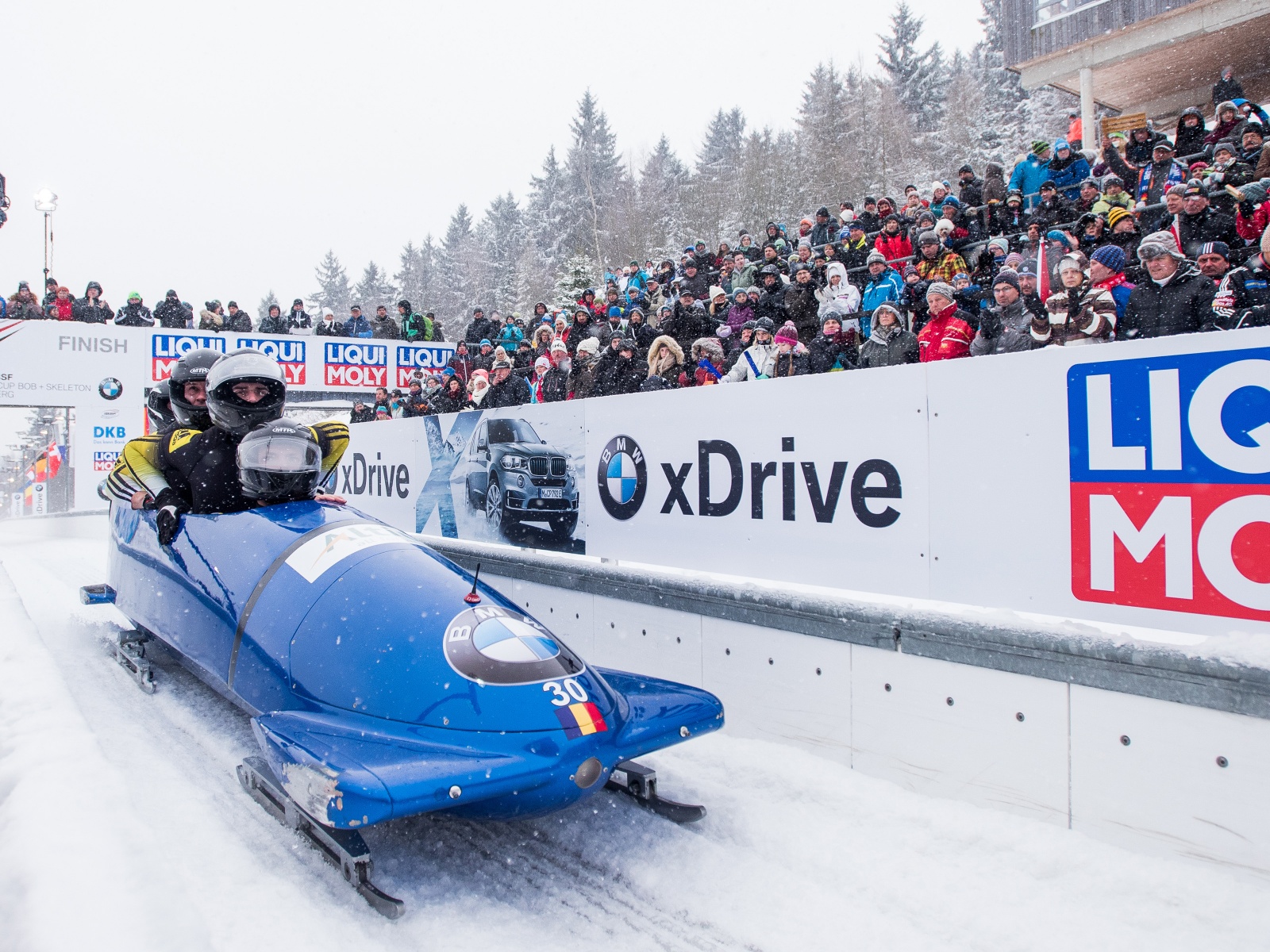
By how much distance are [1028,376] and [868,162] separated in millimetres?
31420

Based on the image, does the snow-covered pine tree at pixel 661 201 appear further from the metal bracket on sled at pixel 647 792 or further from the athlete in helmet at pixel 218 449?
the metal bracket on sled at pixel 647 792

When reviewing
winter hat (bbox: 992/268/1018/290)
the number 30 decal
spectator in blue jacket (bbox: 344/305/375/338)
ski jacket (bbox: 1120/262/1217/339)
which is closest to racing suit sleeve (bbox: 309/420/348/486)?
the number 30 decal

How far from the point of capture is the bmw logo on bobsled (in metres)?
2.03

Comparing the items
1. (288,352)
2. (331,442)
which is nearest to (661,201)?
(288,352)

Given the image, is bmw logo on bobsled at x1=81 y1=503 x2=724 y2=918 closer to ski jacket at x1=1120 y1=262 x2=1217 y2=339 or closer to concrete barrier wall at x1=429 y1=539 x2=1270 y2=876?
concrete barrier wall at x1=429 y1=539 x2=1270 y2=876

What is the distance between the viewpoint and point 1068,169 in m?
7.89

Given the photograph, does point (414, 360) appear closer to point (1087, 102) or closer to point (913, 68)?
point (1087, 102)

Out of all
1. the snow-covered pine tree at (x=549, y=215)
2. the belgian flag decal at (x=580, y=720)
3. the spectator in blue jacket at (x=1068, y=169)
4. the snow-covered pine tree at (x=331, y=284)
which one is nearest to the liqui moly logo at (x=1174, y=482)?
the belgian flag decal at (x=580, y=720)

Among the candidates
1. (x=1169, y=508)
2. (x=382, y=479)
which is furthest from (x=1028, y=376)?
(x=382, y=479)

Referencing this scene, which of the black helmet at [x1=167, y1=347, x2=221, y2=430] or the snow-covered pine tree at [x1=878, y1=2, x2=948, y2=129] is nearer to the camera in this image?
the black helmet at [x1=167, y1=347, x2=221, y2=430]

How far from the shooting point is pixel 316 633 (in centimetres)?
261

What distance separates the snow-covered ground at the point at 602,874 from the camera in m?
1.89

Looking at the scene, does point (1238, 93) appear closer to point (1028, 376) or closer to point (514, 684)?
point (1028, 376)

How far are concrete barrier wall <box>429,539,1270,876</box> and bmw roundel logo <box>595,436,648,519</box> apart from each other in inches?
17.7
